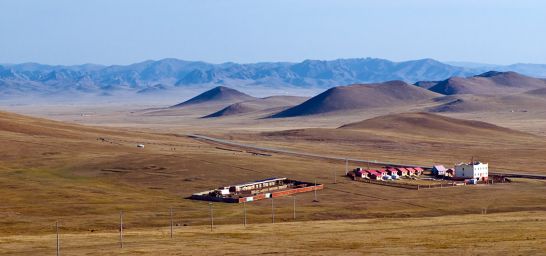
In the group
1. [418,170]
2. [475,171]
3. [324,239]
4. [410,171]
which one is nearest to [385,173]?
[410,171]

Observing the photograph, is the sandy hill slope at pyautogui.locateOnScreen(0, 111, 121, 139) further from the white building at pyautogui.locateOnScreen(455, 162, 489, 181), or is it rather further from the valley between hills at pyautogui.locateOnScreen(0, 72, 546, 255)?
the white building at pyautogui.locateOnScreen(455, 162, 489, 181)

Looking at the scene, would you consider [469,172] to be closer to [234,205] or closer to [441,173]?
[441,173]

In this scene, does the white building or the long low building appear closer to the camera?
the long low building

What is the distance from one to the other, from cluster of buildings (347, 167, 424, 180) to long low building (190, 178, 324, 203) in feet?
28.7

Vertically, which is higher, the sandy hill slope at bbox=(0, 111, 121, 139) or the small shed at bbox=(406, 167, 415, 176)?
the sandy hill slope at bbox=(0, 111, 121, 139)

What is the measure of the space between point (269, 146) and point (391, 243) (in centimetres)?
10353

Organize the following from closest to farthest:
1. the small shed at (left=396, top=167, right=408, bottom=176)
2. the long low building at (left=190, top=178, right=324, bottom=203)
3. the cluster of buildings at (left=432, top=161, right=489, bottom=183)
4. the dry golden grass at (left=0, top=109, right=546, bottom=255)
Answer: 1. the dry golden grass at (left=0, top=109, right=546, bottom=255)
2. the long low building at (left=190, top=178, right=324, bottom=203)
3. the cluster of buildings at (left=432, top=161, right=489, bottom=183)
4. the small shed at (left=396, top=167, right=408, bottom=176)

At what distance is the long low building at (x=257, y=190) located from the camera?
93.6 metres

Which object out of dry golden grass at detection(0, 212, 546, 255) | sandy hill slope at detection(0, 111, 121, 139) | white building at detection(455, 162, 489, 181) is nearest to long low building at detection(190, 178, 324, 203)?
dry golden grass at detection(0, 212, 546, 255)

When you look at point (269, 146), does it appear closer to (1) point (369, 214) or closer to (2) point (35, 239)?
(1) point (369, 214)

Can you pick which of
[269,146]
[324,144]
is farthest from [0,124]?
[324,144]

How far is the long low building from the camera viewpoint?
307 ft

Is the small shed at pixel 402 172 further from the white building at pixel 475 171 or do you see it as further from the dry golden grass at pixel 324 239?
the dry golden grass at pixel 324 239

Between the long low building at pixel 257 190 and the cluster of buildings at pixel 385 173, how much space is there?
8745mm
